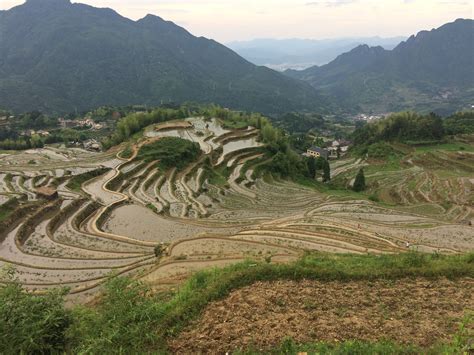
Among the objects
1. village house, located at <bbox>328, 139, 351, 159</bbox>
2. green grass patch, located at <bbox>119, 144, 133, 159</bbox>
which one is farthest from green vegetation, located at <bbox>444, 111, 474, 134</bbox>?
green grass patch, located at <bbox>119, 144, 133, 159</bbox>

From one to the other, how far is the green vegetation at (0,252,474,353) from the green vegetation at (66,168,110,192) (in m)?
21.1

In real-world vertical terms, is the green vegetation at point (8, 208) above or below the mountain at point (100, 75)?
below

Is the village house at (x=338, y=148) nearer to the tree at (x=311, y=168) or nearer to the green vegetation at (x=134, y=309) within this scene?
the tree at (x=311, y=168)

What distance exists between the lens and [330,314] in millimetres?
7809

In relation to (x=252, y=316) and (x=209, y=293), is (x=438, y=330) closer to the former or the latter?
(x=252, y=316)

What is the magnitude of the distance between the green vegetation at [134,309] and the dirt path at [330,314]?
0.31 m

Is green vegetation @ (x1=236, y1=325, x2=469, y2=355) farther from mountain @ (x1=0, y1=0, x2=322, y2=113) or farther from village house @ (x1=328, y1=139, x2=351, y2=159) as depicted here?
mountain @ (x1=0, y1=0, x2=322, y2=113)

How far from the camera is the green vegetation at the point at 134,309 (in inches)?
252

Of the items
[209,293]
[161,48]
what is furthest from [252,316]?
[161,48]

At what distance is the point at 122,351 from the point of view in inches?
258

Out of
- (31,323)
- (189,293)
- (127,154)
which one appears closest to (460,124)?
(127,154)

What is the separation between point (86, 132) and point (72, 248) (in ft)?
236

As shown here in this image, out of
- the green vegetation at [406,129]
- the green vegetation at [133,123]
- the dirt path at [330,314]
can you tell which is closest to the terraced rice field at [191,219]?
the dirt path at [330,314]

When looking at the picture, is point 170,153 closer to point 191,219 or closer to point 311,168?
point 191,219
